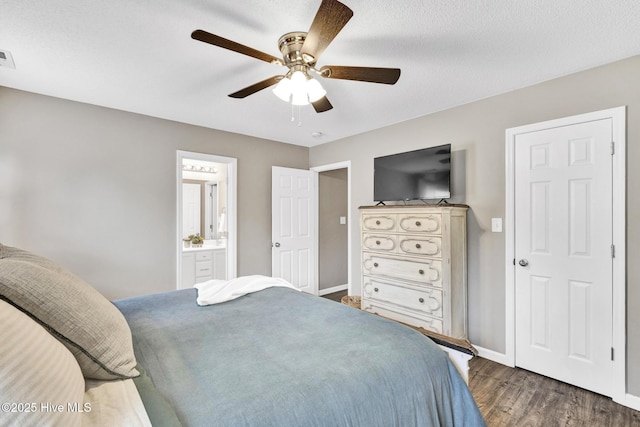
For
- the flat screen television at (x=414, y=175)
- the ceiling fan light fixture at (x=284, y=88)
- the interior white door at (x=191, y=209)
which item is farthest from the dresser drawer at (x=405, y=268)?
the interior white door at (x=191, y=209)

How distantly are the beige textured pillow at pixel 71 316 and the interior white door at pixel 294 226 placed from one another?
3.33 m

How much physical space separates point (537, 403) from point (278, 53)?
3.09 meters

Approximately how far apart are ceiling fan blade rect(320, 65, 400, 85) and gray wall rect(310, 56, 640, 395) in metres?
1.54

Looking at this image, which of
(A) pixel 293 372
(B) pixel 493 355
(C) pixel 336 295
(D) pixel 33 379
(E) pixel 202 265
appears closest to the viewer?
(D) pixel 33 379

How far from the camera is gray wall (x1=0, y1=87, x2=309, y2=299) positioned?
2746 millimetres

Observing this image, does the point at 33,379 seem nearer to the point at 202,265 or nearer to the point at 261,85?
the point at 261,85

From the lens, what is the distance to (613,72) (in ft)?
7.31

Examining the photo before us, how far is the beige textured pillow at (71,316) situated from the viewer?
2.79 ft

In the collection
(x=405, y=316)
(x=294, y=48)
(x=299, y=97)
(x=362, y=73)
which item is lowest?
(x=405, y=316)

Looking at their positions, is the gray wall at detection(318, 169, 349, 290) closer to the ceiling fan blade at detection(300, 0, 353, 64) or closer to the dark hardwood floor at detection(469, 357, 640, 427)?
the dark hardwood floor at detection(469, 357, 640, 427)

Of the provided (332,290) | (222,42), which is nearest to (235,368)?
(222,42)

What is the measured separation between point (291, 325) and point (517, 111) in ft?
8.76

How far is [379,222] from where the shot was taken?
3.29 m

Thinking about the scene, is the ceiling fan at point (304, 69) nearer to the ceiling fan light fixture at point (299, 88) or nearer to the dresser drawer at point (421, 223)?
the ceiling fan light fixture at point (299, 88)
